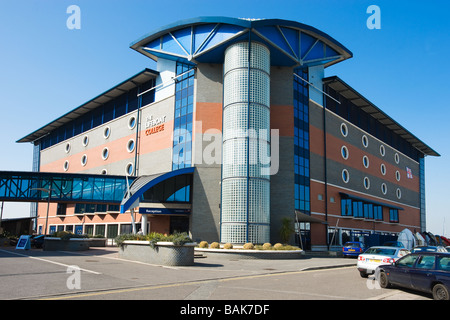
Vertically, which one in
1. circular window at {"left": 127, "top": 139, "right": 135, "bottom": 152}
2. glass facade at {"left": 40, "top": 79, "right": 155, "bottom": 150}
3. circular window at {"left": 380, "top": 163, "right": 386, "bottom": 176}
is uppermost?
glass facade at {"left": 40, "top": 79, "right": 155, "bottom": 150}

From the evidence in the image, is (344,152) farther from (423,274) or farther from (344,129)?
(423,274)

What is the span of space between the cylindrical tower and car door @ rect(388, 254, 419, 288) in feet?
62.1

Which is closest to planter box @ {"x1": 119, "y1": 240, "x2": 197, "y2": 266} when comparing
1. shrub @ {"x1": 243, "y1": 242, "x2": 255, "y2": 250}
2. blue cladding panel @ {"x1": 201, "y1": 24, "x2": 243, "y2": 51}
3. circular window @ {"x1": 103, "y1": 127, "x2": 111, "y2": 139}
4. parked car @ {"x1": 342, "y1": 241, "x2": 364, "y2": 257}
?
shrub @ {"x1": 243, "y1": 242, "x2": 255, "y2": 250}

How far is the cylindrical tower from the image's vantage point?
106ft

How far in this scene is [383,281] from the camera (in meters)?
14.0

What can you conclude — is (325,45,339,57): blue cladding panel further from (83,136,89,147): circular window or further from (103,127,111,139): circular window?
(83,136,89,147): circular window

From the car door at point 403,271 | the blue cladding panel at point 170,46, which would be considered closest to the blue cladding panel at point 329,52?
the blue cladding panel at point 170,46

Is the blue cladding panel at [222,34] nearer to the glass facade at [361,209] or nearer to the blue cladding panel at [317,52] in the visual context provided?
the blue cladding panel at [317,52]

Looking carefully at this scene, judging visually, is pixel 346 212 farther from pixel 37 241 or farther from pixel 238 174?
pixel 37 241

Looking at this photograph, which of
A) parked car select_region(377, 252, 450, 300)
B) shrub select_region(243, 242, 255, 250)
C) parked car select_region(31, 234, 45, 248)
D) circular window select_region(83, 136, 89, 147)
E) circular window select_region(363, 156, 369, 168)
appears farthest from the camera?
circular window select_region(83, 136, 89, 147)
